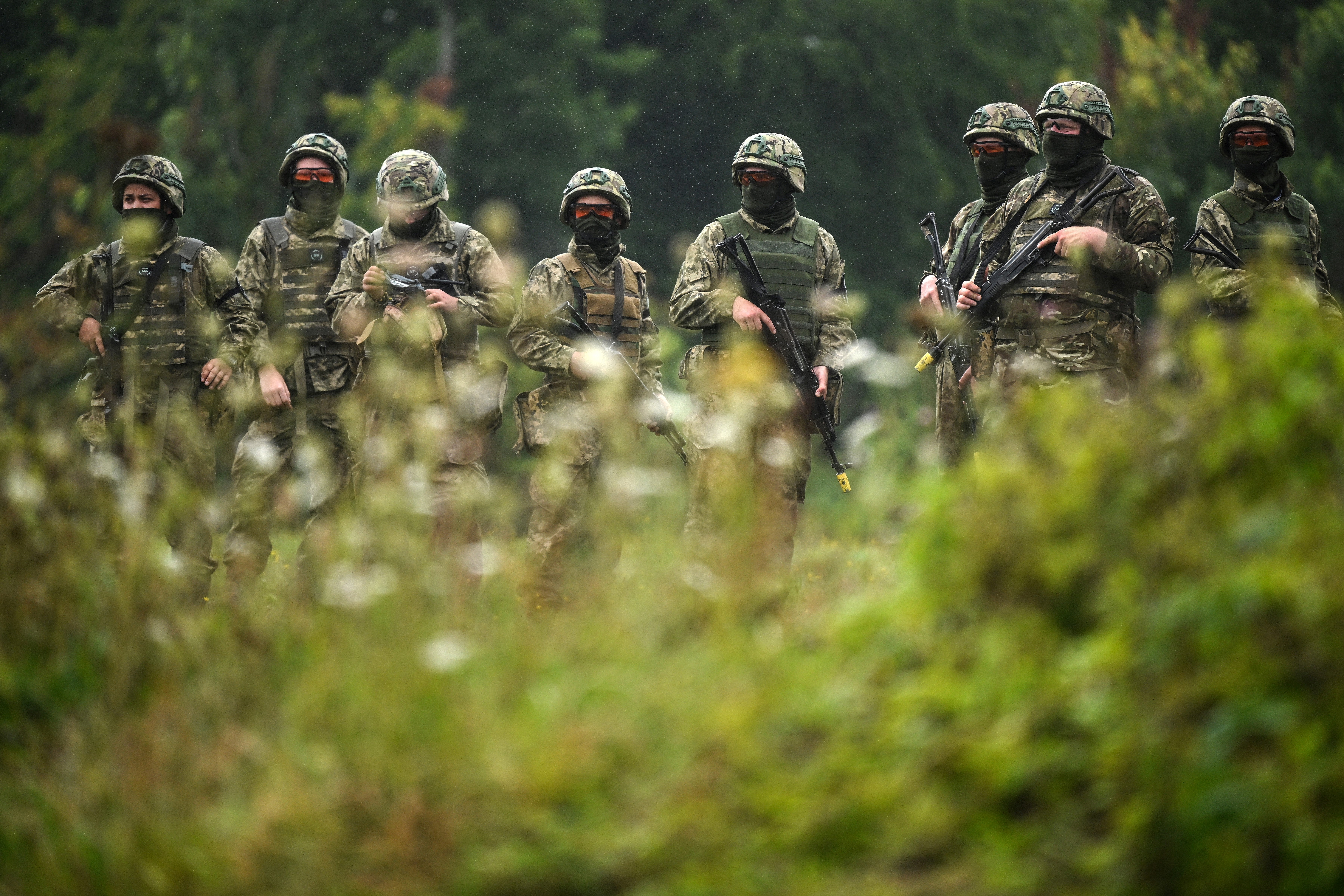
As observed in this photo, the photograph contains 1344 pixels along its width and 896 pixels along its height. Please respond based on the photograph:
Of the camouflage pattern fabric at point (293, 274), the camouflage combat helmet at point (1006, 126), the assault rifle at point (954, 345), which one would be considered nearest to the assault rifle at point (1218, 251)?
the camouflage combat helmet at point (1006, 126)

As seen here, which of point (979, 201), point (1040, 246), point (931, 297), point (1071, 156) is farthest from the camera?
point (979, 201)

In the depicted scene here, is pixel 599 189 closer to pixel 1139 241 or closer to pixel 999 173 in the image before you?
pixel 999 173

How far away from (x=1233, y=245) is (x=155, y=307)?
16.3ft

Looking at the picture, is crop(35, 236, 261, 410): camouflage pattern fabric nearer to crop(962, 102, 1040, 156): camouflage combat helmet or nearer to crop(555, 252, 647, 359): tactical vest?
crop(555, 252, 647, 359): tactical vest

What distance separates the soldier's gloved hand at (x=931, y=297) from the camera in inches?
271

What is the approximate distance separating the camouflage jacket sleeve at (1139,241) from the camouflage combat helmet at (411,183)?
9.63 feet

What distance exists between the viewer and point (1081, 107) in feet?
20.9

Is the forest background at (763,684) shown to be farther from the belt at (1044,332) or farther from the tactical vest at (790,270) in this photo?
the tactical vest at (790,270)

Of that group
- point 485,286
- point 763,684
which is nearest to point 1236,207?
point 485,286

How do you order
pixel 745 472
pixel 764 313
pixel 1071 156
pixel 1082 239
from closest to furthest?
pixel 745 472, pixel 1082 239, pixel 1071 156, pixel 764 313

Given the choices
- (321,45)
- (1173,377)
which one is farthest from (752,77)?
(1173,377)

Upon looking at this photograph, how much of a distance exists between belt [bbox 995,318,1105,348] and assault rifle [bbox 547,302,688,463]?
5.16 ft

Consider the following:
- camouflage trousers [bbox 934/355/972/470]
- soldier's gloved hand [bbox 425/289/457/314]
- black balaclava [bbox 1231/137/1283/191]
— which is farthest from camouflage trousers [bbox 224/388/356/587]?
black balaclava [bbox 1231/137/1283/191]

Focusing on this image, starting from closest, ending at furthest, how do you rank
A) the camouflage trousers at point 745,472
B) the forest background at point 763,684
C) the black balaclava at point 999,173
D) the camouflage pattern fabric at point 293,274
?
the forest background at point 763,684 → the camouflage trousers at point 745,472 → the camouflage pattern fabric at point 293,274 → the black balaclava at point 999,173
